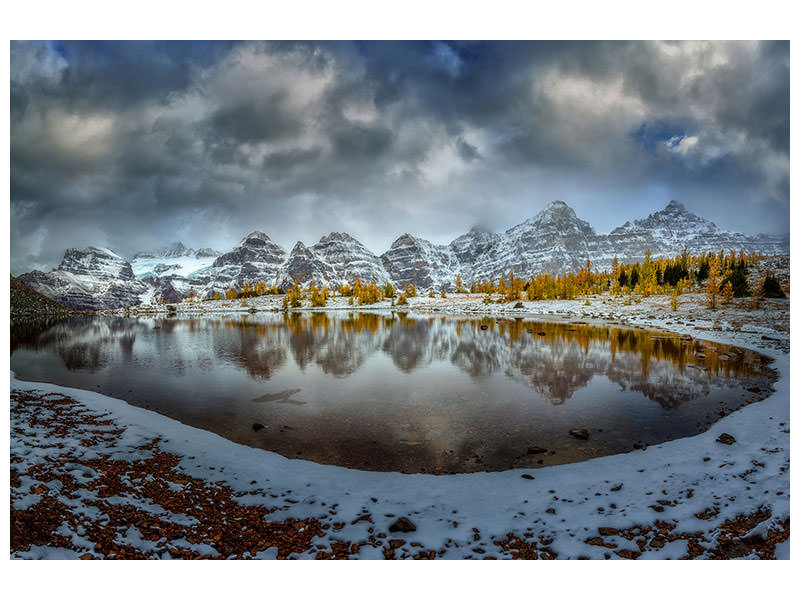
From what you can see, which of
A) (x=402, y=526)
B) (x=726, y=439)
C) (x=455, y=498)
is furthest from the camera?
(x=726, y=439)

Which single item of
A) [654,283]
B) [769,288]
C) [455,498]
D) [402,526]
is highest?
[654,283]

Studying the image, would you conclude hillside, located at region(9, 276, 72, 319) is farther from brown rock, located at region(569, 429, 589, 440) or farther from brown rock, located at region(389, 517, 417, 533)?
brown rock, located at region(569, 429, 589, 440)

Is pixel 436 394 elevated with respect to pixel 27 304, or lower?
lower

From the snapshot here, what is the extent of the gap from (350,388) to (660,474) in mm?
9685

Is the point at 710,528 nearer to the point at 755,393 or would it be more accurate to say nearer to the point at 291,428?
the point at 291,428

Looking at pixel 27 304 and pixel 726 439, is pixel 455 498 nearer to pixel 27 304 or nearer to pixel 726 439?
pixel 726 439

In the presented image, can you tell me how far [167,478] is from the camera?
6.32m

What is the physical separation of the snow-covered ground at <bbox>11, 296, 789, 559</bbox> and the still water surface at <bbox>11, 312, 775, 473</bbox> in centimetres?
87

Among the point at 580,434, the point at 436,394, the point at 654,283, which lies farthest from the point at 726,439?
the point at 654,283

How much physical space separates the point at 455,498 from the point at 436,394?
7.01 metres

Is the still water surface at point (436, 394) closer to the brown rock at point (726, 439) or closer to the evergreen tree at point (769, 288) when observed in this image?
the brown rock at point (726, 439)

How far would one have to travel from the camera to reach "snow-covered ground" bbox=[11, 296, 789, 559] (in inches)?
176

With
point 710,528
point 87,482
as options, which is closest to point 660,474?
point 710,528

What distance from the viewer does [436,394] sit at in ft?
42.3
